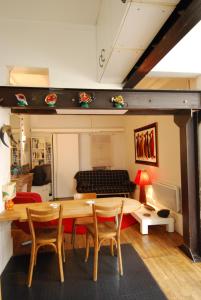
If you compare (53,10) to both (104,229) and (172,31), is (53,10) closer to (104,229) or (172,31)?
(172,31)

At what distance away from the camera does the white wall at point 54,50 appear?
95.0 inches

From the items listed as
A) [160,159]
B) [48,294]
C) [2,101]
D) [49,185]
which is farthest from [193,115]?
[49,185]

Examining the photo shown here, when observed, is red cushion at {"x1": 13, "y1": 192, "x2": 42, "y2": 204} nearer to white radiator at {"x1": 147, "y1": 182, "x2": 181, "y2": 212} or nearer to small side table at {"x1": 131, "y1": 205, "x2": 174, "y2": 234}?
small side table at {"x1": 131, "y1": 205, "x2": 174, "y2": 234}

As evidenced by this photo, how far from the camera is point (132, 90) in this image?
267 cm

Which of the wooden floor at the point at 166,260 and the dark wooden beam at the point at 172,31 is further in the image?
the wooden floor at the point at 166,260

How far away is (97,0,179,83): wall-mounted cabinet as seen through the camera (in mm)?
1318

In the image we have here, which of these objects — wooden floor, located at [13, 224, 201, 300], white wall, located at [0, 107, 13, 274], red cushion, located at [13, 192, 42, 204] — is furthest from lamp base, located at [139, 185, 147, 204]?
white wall, located at [0, 107, 13, 274]

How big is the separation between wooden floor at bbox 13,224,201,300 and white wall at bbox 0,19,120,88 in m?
2.44

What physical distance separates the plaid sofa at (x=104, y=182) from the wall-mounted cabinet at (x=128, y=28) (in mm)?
3925

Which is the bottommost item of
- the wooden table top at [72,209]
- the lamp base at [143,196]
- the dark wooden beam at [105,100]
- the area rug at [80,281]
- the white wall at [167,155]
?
the area rug at [80,281]

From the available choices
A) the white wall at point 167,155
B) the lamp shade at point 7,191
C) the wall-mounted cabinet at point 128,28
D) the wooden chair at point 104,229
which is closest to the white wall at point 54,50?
the wall-mounted cabinet at point 128,28

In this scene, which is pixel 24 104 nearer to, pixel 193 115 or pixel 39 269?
pixel 39 269

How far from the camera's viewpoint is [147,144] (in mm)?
4793

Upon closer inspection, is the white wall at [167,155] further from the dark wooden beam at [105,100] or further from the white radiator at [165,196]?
the dark wooden beam at [105,100]
